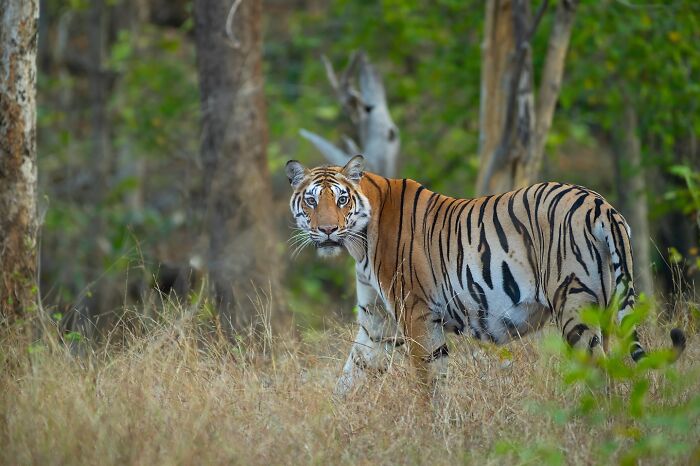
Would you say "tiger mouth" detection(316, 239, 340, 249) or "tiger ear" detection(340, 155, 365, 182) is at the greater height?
"tiger ear" detection(340, 155, 365, 182)

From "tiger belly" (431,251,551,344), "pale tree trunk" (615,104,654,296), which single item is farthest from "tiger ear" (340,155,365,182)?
"pale tree trunk" (615,104,654,296)

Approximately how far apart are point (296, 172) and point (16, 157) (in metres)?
1.89

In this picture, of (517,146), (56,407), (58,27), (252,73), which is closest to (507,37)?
(517,146)

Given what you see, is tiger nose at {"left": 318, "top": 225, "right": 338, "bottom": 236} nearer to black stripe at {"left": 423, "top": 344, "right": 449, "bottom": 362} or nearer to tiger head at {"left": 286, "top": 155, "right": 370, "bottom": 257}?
tiger head at {"left": 286, "top": 155, "right": 370, "bottom": 257}

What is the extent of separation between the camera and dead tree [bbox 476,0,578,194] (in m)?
10.4

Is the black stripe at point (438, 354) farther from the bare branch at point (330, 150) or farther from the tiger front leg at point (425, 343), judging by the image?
the bare branch at point (330, 150)

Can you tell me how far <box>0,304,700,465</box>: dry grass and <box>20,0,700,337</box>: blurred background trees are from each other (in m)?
1.80

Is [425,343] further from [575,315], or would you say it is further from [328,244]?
[575,315]

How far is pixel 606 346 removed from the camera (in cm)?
592

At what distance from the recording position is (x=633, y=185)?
1479 cm

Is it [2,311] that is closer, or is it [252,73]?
[2,311]

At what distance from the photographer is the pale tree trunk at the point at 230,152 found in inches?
412

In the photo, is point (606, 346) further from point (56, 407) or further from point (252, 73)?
point (252, 73)

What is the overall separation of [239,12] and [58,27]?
11479 mm
